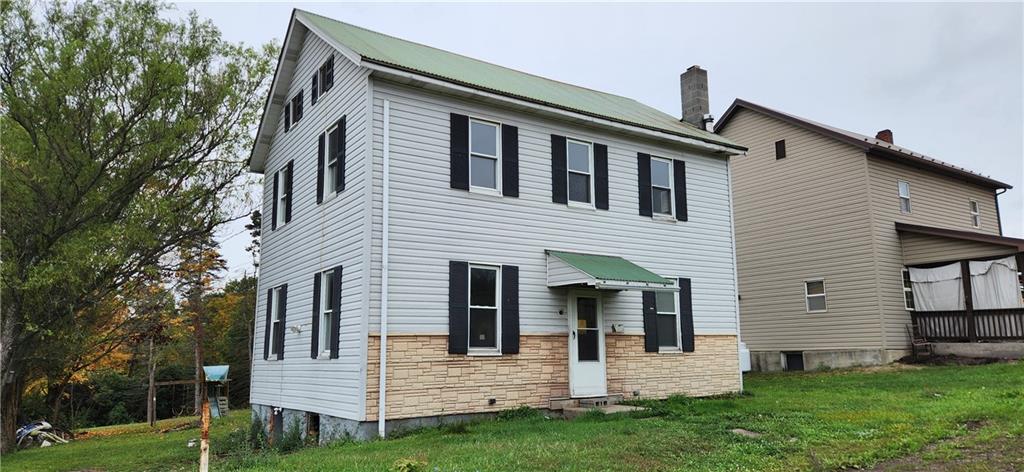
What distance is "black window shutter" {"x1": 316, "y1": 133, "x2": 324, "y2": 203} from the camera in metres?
13.8

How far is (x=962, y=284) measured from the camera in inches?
781

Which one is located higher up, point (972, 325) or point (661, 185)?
point (661, 185)

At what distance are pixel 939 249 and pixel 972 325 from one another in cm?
235

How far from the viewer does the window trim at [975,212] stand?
24.7m

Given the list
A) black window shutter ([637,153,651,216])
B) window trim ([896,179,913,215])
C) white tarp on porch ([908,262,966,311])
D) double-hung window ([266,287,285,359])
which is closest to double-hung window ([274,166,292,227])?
double-hung window ([266,287,285,359])

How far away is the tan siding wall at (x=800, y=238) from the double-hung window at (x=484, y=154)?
42.9 feet

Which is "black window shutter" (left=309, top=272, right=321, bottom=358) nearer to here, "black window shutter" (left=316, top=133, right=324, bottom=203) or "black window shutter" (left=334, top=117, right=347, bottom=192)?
"black window shutter" (left=316, top=133, right=324, bottom=203)

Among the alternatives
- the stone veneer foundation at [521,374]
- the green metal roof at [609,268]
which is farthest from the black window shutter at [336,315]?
the green metal roof at [609,268]

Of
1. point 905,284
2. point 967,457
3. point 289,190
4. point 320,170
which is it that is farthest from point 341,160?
point 905,284

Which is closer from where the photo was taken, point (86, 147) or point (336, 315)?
point (336, 315)

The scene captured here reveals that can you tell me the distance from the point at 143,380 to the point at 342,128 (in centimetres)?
2763

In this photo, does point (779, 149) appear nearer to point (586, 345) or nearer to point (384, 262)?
point (586, 345)

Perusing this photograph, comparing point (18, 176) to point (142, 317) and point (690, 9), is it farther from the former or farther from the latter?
point (690, 9)

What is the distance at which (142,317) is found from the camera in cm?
1961
